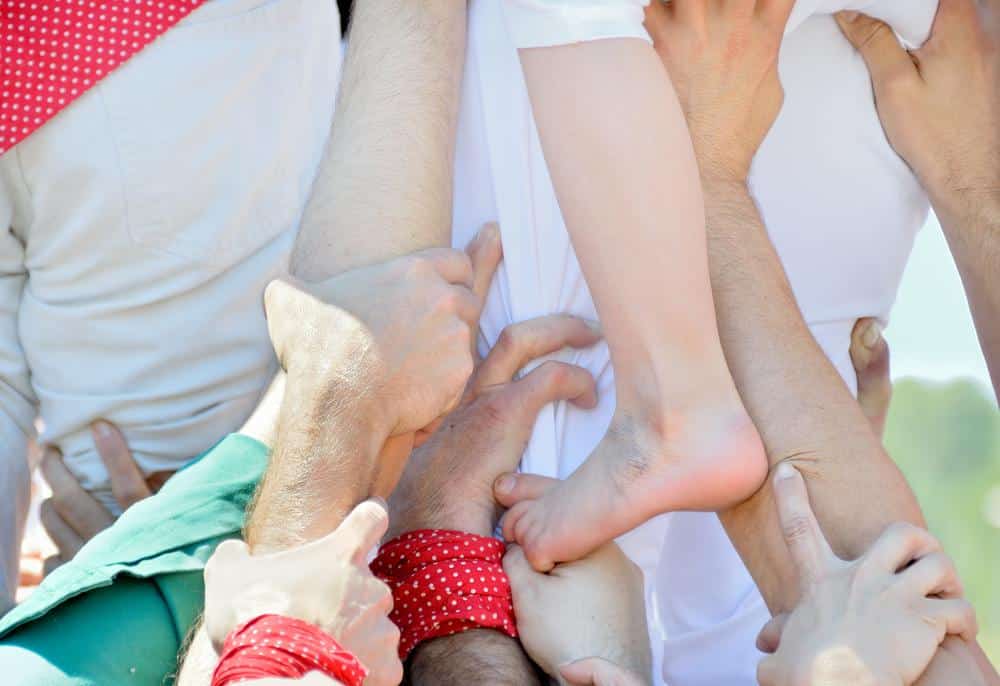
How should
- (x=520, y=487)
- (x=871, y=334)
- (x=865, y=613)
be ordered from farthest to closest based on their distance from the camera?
1. (x=871, y=334)
2. (x=520, y=487)
3. (x=865, y=613)

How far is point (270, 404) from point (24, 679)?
507mm

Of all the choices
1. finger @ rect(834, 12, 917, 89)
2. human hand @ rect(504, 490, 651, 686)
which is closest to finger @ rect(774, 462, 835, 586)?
human hand @ rect(504, 490, 651, 686)

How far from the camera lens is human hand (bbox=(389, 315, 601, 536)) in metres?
1.86

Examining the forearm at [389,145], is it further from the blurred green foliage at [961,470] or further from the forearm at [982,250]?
the blurred green foliage at [961,470]

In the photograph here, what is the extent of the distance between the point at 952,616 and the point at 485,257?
805mm

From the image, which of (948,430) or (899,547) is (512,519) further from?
(948,430)

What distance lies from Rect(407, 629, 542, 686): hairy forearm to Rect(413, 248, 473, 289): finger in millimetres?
466

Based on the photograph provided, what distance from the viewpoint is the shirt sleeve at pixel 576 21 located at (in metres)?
1.68

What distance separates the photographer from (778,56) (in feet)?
6.59

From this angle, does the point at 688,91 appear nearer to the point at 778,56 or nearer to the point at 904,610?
the point at 778,56

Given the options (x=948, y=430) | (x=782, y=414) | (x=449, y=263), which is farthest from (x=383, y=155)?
(x=948, y=430)

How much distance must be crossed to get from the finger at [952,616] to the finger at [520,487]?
497 millimetres

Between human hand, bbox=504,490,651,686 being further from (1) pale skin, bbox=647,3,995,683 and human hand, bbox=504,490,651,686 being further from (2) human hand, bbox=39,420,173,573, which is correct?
(2) human hand, bbox=39,420,173,573

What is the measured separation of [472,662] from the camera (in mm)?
1708
